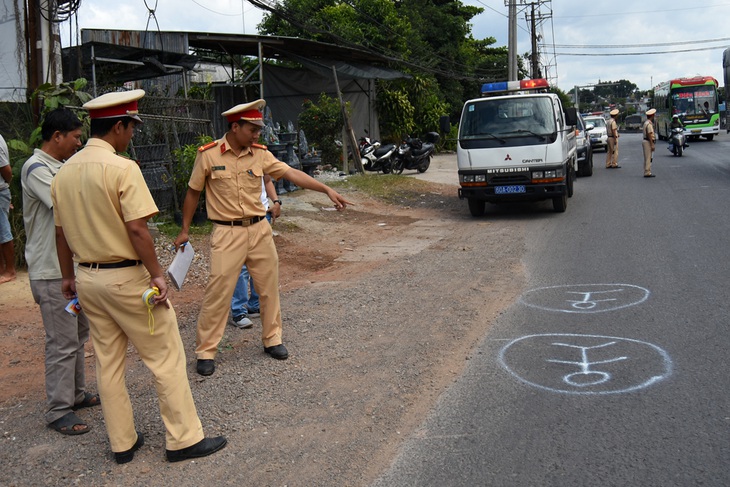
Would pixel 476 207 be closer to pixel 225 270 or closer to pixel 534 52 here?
pixel 225 270

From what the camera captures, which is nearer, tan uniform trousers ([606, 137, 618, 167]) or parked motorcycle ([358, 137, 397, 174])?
parked motorcycle ([358, 137, 397, 174])

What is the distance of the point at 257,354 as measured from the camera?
18.8 feet

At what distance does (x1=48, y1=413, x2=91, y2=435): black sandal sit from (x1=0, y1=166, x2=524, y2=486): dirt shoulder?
5 centimetres

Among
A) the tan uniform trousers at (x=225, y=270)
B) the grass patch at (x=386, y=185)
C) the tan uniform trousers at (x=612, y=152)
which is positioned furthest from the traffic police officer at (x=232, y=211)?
the tan uniform trousers at (x=612, y=152)

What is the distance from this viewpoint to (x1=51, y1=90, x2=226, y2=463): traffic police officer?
366 cm

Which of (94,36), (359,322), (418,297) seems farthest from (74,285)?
(94,36)

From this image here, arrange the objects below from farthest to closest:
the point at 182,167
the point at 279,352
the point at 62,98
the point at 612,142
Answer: the point at 612,142, the point at 182,167, the point at 62,98, the point at 279,352

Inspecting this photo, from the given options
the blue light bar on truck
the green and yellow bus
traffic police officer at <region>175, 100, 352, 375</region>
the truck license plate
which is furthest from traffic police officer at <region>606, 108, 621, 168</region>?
traffic police officer at <region>175, 100, 352, 375</region>

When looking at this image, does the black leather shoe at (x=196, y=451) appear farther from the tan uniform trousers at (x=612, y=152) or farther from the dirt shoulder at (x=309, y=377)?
the tan uniform trousers at (x=612, y=152)

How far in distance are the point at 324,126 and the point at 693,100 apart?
74.7 ft

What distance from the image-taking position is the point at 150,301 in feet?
12.2

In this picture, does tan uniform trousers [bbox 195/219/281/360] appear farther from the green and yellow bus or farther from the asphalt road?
the green and yellow bus

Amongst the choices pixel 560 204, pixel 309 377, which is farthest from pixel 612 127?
pixel 309 377

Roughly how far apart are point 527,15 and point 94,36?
39913mm
